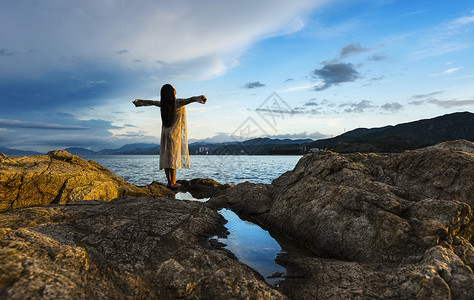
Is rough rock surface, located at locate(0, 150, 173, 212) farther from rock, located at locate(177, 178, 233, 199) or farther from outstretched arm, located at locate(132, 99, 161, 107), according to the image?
outstretched arm, located at locate(132, 99, 161, 107)

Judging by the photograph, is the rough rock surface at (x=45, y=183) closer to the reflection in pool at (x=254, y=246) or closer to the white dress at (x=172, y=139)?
the white dress at (x=172, y=139)

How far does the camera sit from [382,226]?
3.65 m

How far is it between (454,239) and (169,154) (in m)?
9.17

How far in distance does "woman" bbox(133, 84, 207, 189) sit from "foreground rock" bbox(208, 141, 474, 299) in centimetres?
548

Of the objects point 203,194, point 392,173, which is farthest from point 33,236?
point 203,194

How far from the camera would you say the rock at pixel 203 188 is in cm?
997

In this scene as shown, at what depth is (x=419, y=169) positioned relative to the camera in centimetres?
510

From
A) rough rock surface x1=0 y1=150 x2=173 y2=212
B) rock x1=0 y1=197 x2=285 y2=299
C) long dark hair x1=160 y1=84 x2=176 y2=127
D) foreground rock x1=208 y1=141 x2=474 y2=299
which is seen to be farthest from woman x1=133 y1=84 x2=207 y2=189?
rock x1=0 y1=197 x2=285 y2=299

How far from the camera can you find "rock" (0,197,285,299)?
7.20ft

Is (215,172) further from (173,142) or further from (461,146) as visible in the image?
(461,146)

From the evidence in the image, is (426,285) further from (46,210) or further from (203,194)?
(203,194)

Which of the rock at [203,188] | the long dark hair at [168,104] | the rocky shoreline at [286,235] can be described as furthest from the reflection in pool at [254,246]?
the long dark hair at [168,104]

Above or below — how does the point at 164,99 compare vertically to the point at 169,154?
above

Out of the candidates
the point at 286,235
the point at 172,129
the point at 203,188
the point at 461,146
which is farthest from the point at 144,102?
the point at 461,146
